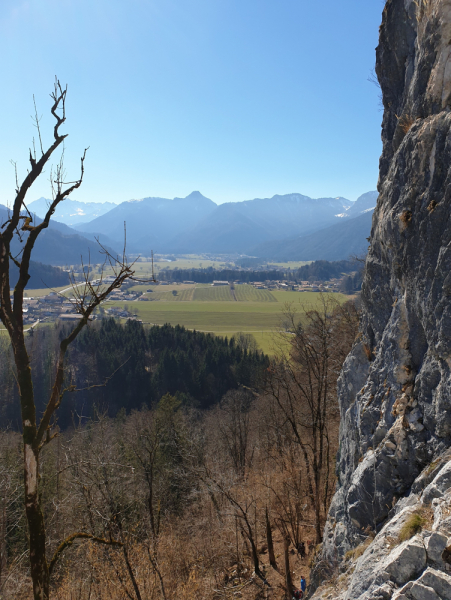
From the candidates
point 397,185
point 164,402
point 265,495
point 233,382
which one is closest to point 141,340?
point 233,382

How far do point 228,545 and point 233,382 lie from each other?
115 ft

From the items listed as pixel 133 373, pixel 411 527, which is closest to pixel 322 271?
pixel 133 373

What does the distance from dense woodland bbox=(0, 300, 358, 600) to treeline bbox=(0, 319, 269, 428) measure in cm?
30

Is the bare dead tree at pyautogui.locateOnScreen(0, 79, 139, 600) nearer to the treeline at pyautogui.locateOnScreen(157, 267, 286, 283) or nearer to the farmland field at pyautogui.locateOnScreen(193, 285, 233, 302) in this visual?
the farmland field at pyautogui.locateOnScreen(193, 285, 233, 302)

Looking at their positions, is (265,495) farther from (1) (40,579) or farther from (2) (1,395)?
(2) (1,395)

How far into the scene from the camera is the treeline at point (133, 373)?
5131cm

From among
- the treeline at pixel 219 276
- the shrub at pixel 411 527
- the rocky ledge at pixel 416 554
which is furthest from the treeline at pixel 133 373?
the treeline at pixel 219 276

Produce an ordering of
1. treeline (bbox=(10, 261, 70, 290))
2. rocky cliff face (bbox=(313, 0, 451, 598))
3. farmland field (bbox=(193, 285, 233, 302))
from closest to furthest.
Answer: rocky cliff face (bbox=(313, 0, 451, 598)) < farmland field (bbox=(193, 285, 233, 302)) < treeline (bbox=(10, 261, 70, 290))

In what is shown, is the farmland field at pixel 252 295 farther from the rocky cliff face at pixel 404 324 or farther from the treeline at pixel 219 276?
the rocky cliff face at pixel 404 324

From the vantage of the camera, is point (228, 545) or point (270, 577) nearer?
point (270, 577)

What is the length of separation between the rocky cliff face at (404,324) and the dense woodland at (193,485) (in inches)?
185

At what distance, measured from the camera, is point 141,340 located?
63.0m

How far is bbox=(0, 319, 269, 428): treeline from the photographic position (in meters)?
51.3

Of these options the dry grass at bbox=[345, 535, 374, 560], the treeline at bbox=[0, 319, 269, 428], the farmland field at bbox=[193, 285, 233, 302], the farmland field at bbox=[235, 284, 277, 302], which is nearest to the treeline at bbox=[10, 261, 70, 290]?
the farmland field at bbox=[193, 285, 233, 302]
